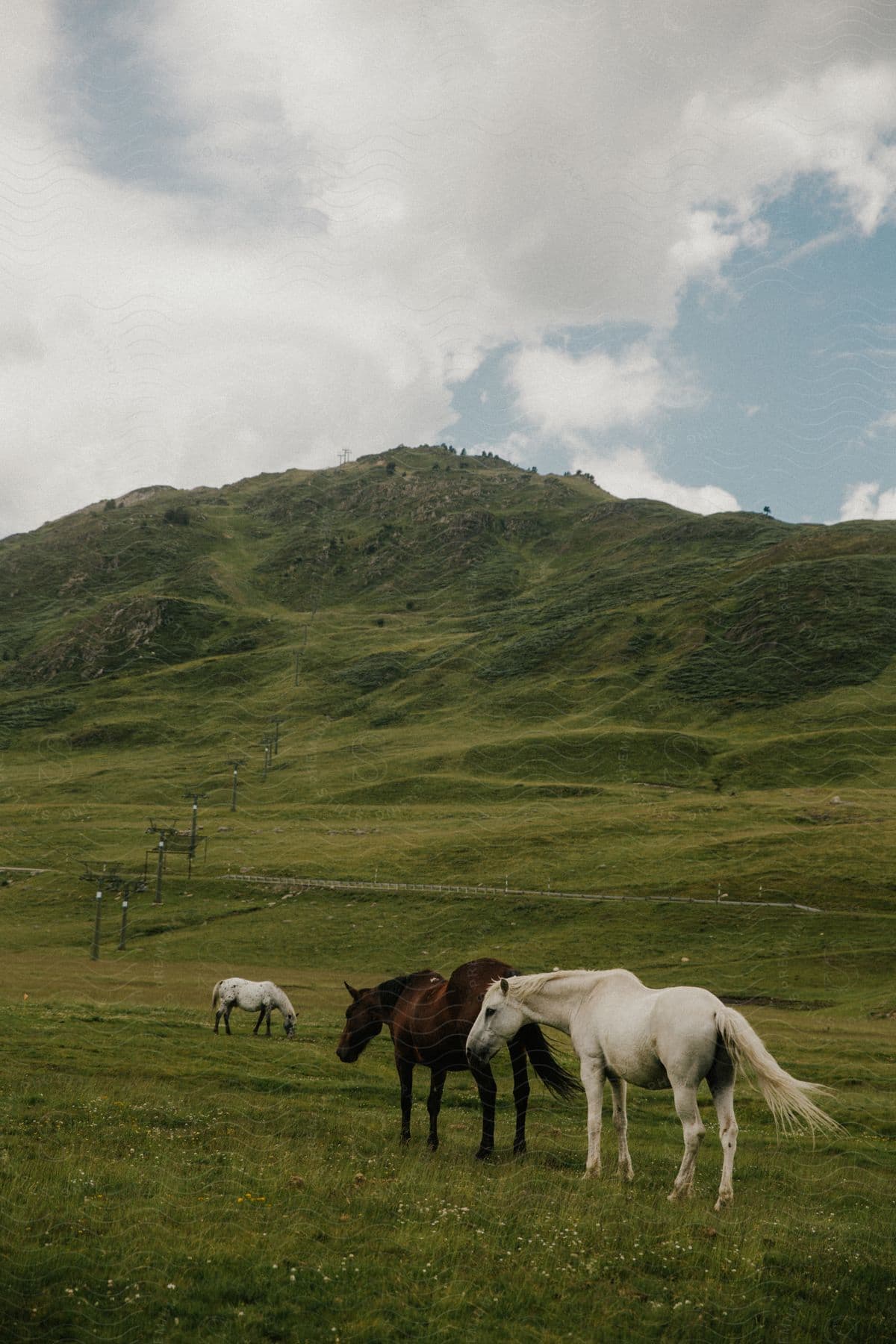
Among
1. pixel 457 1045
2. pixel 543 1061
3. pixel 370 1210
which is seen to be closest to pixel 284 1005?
pixel 457 1045

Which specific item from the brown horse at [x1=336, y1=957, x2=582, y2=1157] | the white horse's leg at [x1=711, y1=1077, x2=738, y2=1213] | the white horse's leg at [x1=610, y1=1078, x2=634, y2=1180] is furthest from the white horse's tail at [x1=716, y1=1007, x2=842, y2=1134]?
the brown horse at [x1=336, y1=957, x2=582, y2=1157]

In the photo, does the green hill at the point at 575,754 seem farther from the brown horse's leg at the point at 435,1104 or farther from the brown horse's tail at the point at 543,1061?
the brown horse's leg at the point at 435,1104

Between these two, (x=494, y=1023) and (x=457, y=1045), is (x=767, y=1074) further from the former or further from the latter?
(x=457, y=1045)

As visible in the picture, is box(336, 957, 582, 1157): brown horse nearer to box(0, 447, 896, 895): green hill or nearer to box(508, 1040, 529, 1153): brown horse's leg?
box(508, 1040, 529, 1153): brown horse's leg

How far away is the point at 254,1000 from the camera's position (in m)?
33.3

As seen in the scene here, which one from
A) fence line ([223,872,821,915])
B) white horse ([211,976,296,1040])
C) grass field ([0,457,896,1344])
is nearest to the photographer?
grass field ([0,457,896,1344])

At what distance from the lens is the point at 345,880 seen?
79.8m

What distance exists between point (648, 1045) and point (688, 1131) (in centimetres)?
128

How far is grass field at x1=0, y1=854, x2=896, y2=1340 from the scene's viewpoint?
8.84 metres

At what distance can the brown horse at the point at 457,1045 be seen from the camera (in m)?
15.4

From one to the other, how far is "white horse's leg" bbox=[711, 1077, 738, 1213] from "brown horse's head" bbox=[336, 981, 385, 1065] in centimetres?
722

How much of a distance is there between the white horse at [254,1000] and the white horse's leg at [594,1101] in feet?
69.9

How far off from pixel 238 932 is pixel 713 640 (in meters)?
138

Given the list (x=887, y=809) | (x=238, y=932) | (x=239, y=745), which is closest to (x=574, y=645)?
(x=239, y=745)
